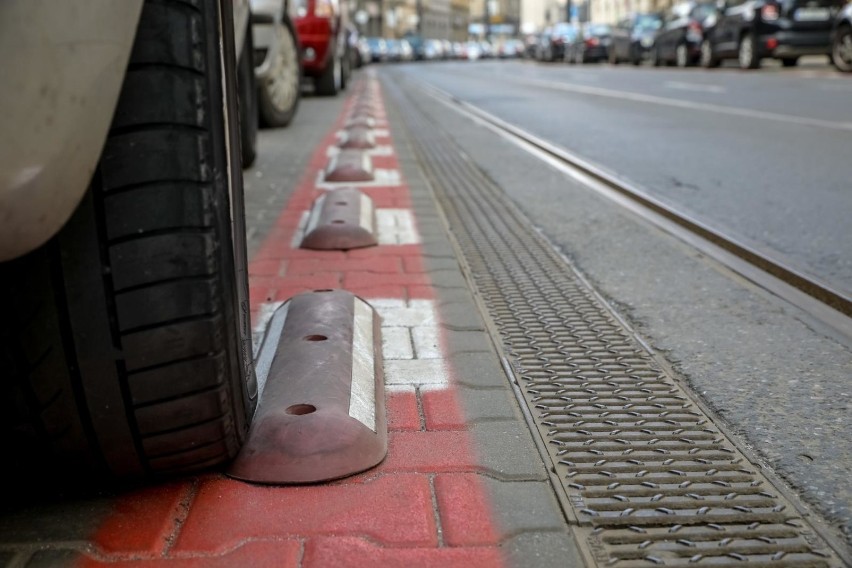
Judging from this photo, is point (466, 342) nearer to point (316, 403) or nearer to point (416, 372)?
point (416, 372)

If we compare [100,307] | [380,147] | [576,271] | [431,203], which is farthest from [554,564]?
[380,147]

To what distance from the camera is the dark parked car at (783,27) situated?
18.9 m

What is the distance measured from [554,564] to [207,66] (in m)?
0.97

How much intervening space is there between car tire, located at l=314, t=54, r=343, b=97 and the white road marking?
17.5 ft

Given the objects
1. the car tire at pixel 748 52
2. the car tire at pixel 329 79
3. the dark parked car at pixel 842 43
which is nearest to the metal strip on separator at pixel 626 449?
the car tire at pixel 329 79

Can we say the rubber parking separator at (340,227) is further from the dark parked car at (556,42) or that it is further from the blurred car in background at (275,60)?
the dark parked car at (556,42)

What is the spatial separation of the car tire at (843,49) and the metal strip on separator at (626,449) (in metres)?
15.1

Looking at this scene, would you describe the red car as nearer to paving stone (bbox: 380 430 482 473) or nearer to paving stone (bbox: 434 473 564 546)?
paving stone (bbox: 380 430 482 473)

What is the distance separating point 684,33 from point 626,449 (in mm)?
23926

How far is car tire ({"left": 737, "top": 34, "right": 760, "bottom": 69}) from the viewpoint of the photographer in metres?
20.1

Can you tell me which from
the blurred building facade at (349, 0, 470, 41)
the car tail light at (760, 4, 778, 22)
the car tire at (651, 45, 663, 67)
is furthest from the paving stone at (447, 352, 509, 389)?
the blurred building facade at (349, 0, 470, 41)

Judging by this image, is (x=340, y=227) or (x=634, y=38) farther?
(x=634, y=38)

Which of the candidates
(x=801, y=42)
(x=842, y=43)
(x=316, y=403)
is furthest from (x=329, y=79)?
(x=316, y=403)

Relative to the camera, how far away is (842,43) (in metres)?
16.7
